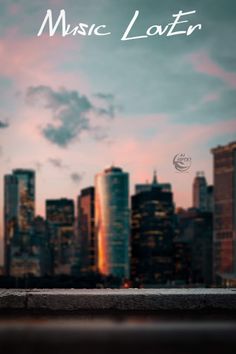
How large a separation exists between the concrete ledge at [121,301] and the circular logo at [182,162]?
2.77 metres

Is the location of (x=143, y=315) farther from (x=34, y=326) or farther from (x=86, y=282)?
(x=86, y=282)

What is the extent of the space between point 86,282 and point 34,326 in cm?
18593

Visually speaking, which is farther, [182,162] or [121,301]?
[182,162]

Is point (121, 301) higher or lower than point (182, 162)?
lower

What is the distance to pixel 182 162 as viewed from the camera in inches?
420

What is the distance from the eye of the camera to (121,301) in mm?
8125

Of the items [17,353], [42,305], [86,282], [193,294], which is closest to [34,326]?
[42,305]

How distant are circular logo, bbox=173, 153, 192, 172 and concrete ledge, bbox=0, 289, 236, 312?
2.77 metres

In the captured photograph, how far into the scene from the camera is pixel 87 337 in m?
7.23

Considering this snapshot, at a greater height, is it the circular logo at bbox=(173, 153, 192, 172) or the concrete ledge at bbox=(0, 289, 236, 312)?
the circular logo at bbox=(173, 153, 192, 172)

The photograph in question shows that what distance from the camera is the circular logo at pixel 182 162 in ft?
34.8

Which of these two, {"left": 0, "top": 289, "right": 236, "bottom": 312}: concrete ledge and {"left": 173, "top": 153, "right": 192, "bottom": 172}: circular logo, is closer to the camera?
{"left": 0, "top": 289, "right": 236, "bottom": 312}: concrete ledge

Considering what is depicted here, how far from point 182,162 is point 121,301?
3036 millimetres

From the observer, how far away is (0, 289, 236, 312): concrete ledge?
811 cm
